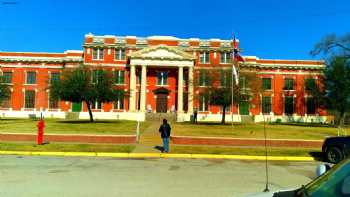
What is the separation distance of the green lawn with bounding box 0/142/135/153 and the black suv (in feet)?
29.6

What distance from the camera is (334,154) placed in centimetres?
1684

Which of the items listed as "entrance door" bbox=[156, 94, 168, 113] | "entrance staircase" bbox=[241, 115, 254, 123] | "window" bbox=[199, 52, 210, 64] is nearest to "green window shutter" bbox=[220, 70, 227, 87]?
"entrance staircase" bbox=[241, 115, 254, 123]

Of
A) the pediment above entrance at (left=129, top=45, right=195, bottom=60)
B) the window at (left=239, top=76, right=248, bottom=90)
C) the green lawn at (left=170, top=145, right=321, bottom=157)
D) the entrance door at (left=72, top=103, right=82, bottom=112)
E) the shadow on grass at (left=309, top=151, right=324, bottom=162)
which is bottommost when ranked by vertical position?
the shadow on grass at (left=309, top=151, right=324, bottom=162)

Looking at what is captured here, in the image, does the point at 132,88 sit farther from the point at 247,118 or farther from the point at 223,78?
the point at 247,118

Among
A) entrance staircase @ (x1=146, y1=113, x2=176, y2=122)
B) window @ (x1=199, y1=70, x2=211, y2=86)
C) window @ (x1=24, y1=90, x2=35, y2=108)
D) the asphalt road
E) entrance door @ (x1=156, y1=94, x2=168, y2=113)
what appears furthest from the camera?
window @ (x1=24, y1=90, x2=35, y2=108)

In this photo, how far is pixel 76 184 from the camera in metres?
10.1

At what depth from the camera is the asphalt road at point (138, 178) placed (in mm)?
9125

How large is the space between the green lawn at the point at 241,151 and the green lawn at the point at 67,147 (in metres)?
2.58

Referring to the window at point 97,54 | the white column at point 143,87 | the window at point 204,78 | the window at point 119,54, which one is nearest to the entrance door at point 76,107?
the window at point 97,54

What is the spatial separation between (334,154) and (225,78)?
26.4 metres

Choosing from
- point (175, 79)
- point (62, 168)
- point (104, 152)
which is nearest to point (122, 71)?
point (175, 79)

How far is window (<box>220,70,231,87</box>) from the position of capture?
42.5 metres

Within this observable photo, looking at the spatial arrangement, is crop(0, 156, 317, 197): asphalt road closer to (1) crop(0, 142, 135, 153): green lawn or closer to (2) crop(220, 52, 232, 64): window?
(1) crop(0, 142, 135, 153): green lawn

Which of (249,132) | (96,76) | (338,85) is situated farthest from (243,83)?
(96,76)
